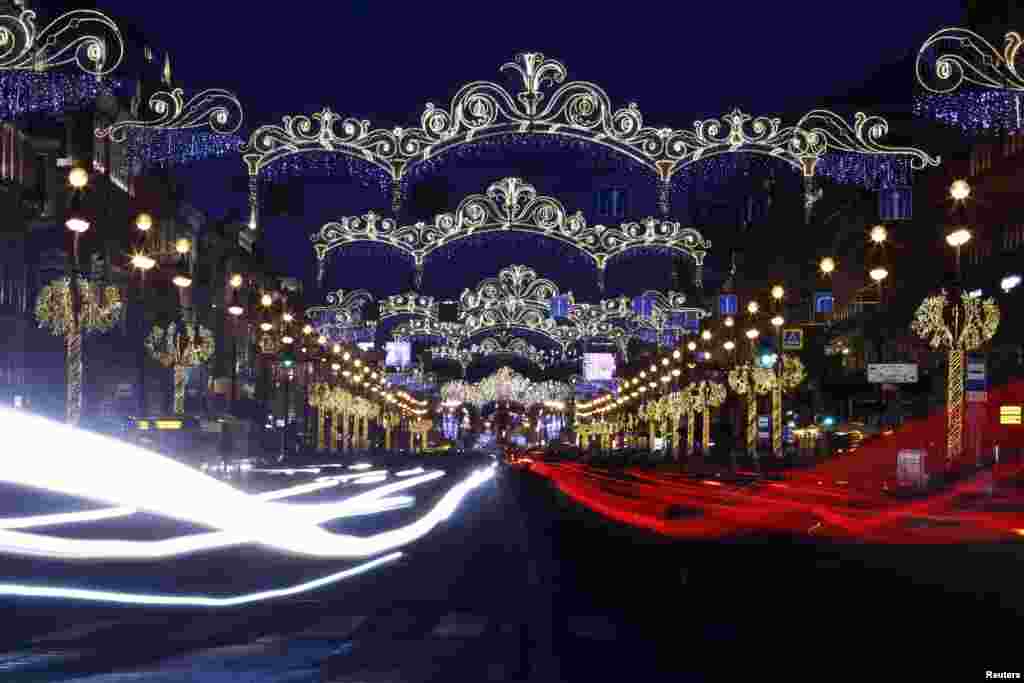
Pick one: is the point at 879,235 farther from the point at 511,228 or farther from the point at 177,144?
the point at 177,144

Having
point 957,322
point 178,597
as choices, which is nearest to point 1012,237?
point 957,322

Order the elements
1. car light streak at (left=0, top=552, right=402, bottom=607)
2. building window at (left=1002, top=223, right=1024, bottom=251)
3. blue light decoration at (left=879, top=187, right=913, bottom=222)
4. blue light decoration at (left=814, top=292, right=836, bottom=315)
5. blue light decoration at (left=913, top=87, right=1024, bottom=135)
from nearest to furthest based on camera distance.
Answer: car light streak at (left=0, top=552, right=402, bottom=607) → blue light decoration at (left=913, top=87, right=1024, bottom=135) → blue light decoration at (left=879, top=187, right=913, bottom=222) → blue light decoration at (left=814, top=292, right=836, bottom=315) → building window at (left=1002, top=223, right=1024, bottom=251)

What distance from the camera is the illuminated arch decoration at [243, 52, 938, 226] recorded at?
1123 inches

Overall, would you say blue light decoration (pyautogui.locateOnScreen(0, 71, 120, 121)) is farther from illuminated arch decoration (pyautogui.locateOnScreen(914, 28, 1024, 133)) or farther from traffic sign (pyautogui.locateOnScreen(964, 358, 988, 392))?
traffic sign (pyautogui.locateOnScreen(964, 358, 988, 392))

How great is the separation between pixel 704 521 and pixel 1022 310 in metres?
38.1

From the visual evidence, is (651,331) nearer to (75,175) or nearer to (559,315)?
(559,315)

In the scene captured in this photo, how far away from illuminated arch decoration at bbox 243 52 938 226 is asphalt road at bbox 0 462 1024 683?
26.5 feet

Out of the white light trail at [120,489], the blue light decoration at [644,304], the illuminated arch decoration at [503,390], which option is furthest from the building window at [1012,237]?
the illuminated arch decoration at [503,390]

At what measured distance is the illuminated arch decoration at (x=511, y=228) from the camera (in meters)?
34.8

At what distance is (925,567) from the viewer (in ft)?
71.7

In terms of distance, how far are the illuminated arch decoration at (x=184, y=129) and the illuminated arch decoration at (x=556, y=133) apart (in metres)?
1.22

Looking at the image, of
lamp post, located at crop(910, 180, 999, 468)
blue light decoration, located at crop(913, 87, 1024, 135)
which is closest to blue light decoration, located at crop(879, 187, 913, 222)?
lamp post, located at crop(910, 180, 999, 468)

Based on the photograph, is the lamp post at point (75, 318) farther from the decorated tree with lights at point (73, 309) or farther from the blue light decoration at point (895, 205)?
the blue light decoration at point (895, 205)

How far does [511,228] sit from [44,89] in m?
11.8
